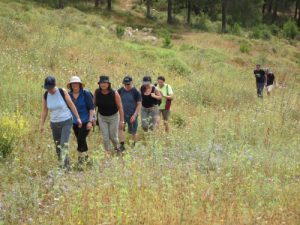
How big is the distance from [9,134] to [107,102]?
5.61ft

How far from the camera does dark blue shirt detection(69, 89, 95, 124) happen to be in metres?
7.09

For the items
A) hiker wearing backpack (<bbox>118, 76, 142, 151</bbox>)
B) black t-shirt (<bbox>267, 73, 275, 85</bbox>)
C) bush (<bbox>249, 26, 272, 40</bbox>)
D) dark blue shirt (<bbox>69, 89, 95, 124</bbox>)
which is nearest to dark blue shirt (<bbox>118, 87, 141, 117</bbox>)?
hiker wearing backpack (<bbox>118, 76, 142, 151</bbox>)

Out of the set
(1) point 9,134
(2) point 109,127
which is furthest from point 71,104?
(1) point 9,134

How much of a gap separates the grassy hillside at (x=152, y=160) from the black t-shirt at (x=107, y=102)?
768 millimetres

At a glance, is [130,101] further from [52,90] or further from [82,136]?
[52,90]

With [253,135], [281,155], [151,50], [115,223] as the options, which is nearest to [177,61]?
[151,50]

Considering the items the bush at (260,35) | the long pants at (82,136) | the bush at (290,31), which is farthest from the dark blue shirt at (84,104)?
the bush at (290,31)

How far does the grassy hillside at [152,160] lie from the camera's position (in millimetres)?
4645

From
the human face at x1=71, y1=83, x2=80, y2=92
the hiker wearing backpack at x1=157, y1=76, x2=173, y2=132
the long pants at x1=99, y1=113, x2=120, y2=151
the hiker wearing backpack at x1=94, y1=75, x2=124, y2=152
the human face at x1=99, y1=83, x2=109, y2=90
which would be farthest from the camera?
the hiker wearing backpack at x1=157, y1=76, x2=173, y2=132

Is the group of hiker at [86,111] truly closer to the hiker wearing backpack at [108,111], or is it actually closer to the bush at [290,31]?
the hiker wearing backpack at [108,111]

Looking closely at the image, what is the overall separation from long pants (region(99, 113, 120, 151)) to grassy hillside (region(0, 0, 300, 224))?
351 millimetres

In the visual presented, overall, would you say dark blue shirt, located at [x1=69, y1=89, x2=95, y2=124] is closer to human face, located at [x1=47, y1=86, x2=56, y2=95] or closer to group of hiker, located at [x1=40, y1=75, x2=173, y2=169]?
group of hiker, located at [x1=40, y1=75, x2=173, y2=169]

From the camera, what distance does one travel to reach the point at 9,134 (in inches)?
285

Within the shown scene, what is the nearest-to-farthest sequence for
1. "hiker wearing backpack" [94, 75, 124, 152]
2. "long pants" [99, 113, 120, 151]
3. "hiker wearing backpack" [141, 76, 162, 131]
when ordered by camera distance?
1. "hiker wearing backpack" [94, 75, 124, 152]
2. "long pants" [99, 113, 120, 151]
3. "hiker wearing backpack" [141, 76, 162, 131]
